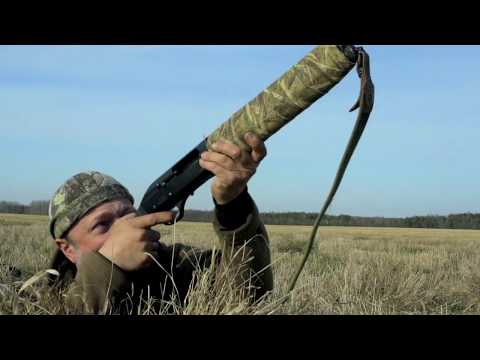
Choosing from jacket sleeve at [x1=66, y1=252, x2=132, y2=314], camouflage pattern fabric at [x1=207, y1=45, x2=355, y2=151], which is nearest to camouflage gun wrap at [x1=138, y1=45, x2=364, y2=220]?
camouflage pattern fabric at [x1=207, y1=45, x2=355, y2=151]

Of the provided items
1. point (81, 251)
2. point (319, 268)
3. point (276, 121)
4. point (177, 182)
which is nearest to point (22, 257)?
point (319, 268)

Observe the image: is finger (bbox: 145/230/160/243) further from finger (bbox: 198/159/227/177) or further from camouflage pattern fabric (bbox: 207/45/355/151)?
camouflage pattern fabric (bbox: 207/45/355/151)

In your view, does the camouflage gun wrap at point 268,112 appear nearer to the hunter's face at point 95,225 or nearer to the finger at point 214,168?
the finger at point 214,168

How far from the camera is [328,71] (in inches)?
105

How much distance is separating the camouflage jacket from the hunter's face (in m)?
0.22

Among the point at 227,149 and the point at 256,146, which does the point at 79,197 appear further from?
the point at 256,146

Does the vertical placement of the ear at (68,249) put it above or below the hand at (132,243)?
below

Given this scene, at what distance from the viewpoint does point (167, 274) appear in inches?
121

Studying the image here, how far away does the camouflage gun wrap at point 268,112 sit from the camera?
2660 mm

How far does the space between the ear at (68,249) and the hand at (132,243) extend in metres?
0.80

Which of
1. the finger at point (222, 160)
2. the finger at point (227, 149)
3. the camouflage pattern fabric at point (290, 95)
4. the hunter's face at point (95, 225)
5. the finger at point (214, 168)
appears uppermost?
the camouflage pattern fabric at point (290, 95)

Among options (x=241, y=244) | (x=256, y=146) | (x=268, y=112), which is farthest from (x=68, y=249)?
(x=268, y=112)

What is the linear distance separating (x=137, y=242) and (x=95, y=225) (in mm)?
807

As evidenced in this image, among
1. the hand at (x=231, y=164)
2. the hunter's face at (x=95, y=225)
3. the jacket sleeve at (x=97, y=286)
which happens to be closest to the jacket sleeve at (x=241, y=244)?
the hand at (x=231, y=164)
